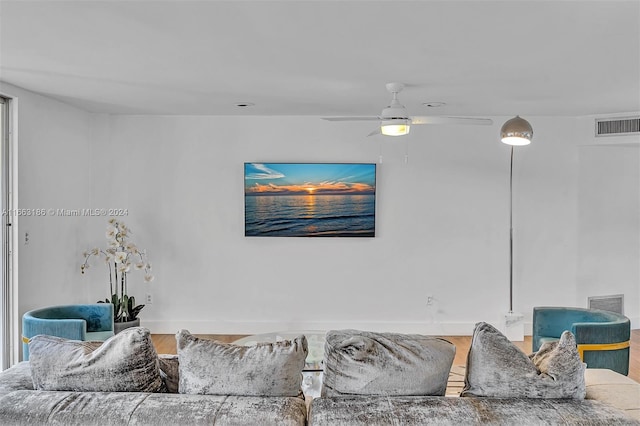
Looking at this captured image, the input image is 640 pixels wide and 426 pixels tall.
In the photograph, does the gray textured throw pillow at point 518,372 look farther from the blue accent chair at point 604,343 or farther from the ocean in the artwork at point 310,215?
the ocean in the artwork at point 310,215

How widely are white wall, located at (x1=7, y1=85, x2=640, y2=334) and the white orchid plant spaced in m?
0.18

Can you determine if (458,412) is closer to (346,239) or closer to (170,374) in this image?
(170,374)

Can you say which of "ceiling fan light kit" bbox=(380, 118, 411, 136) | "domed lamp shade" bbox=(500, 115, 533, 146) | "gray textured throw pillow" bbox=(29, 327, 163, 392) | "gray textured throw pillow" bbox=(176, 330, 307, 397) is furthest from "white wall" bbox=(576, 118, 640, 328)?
"gray textured throw pillow" bbox=(29, 327, 163, 392)

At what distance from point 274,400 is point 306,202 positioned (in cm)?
428

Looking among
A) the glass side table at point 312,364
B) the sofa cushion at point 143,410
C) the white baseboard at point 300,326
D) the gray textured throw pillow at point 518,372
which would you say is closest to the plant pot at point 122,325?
the white baseboard at point 300,326

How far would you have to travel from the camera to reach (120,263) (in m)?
6.04

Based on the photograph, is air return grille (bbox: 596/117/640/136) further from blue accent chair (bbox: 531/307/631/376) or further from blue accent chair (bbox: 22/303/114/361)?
blue accent chair (bbox: 22/303/114/361)

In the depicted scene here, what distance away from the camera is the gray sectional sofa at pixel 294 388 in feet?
6.73

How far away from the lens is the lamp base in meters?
6.20

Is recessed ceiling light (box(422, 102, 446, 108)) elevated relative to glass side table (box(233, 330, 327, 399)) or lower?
elevated

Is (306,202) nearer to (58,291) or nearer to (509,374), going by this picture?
(58,291)

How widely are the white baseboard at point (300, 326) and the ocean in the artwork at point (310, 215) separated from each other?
0.96 m

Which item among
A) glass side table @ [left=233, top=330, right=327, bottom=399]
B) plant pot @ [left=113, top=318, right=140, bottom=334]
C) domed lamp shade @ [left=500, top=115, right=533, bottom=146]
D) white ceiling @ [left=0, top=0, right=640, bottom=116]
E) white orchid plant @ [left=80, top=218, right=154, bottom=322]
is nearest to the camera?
white ceiling @ [left=0, top=0, right=640, bottom=116]

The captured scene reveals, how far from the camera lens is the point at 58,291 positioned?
564 cm
